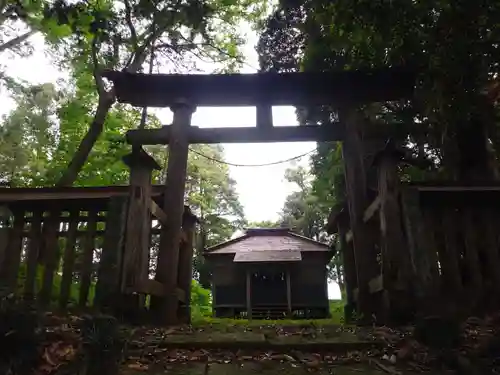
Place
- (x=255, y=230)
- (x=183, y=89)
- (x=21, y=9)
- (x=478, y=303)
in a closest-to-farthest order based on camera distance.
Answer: (x=21, y=9) < (x=478, y=303) < (x=183, y=89) < (x=255, y=230)

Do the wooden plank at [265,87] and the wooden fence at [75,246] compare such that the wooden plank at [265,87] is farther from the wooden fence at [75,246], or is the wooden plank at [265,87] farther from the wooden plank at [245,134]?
the wooden fence at [75,246]

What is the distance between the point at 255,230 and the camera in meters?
18.8

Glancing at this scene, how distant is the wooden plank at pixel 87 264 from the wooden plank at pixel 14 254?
0.89m

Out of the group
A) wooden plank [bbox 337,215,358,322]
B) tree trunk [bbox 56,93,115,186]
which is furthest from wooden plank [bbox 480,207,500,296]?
tree trunk [bbox 56,93,115,186]

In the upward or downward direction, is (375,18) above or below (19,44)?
below

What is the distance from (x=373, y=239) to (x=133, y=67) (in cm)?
1105

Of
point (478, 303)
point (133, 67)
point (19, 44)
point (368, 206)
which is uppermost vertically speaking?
point (19, 44)

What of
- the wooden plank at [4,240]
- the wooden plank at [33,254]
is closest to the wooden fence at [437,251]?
the wooden plank at [33,254]

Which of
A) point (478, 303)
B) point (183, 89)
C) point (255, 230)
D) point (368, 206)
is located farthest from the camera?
point (255, 230)

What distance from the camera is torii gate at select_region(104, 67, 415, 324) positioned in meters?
5.83

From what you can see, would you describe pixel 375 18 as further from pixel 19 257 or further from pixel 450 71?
pixel 19 257

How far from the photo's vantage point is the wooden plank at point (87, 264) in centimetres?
427

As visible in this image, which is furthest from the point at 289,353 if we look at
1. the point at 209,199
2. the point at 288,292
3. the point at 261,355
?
the point at 209,199

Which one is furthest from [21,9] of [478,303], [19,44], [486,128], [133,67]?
[19,44]
